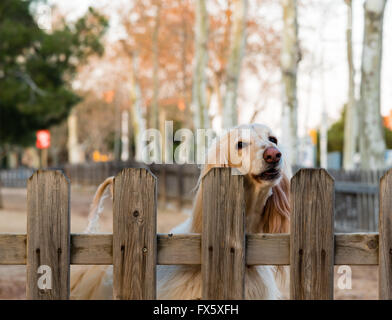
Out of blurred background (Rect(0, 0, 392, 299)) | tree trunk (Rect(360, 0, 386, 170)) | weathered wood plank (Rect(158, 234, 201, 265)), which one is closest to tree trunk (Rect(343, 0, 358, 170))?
blurred background (Rect(0, 0, 392, 299))

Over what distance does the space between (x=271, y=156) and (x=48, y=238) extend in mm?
1071

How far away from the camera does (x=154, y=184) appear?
2.34 meters

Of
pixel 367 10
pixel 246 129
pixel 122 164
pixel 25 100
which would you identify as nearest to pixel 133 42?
pixel 122 164

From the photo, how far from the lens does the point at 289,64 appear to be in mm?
14062

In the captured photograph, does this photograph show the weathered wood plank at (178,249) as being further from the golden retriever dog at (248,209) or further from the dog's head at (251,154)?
the dog's head at (251,154)

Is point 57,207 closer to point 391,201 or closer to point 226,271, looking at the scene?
point 226,271

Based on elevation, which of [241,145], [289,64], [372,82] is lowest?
[241,145]

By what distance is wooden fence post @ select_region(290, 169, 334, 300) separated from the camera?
7.64 ft

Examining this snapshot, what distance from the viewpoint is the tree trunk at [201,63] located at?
18.5 m

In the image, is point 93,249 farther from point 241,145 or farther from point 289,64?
point 289,64

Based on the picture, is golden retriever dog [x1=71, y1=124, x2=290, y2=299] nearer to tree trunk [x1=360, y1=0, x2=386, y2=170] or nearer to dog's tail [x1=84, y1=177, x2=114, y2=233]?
dog's tail [x1=84, y1=177, x2=114, y2=233]

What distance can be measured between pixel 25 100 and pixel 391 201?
60.3 ft

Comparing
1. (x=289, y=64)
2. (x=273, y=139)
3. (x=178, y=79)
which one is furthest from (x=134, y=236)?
(x=178, y=79)
